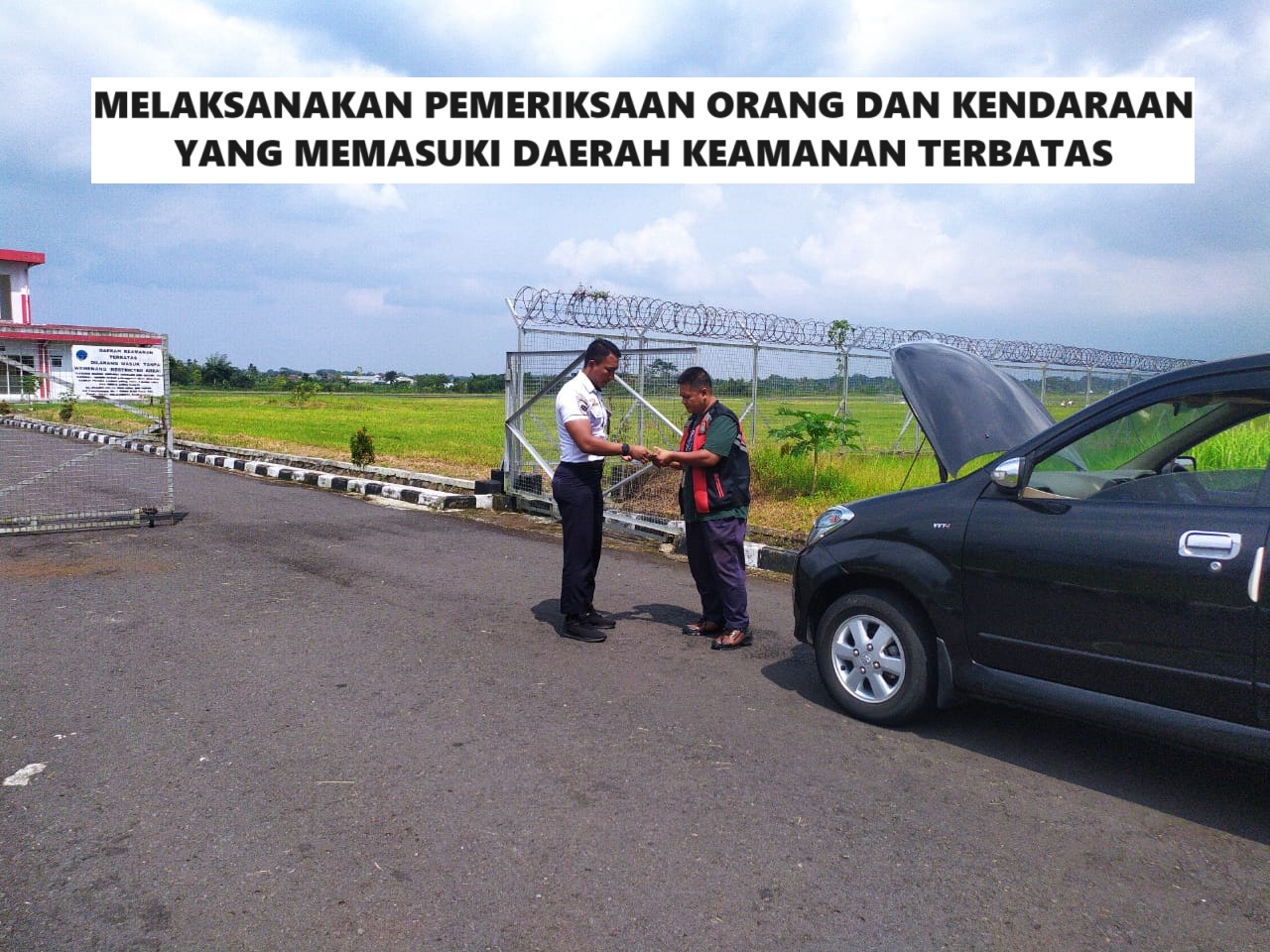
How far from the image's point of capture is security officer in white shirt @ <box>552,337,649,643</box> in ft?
19.1

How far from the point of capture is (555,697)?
15.4ft

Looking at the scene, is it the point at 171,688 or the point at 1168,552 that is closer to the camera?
the point at 1168,552

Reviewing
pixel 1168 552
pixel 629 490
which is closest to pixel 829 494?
pixel 629 490

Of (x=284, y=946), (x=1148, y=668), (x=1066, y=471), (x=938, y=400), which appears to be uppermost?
(x=938, y=400)

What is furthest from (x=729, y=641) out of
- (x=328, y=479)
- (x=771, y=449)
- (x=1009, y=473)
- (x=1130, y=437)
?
(x=328, y=479)

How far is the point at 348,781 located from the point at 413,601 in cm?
306

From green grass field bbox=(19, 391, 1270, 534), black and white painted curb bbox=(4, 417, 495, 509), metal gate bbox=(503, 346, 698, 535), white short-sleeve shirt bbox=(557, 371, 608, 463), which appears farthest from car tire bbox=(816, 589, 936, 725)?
black and white painted curb bbox=(4, 417, 495, 509)

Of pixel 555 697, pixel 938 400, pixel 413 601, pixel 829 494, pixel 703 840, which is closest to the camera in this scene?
pixel 703 840

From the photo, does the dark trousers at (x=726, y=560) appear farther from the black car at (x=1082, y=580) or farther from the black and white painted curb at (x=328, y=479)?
the black and white painted curb at (x=328, y=479)

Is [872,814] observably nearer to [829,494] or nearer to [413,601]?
[413,601]

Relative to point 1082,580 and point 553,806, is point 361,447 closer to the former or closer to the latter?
point 553,806

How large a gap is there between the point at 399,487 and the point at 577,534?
708cm

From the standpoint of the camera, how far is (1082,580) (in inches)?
145

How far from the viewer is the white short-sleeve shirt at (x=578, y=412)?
19.1 ft
